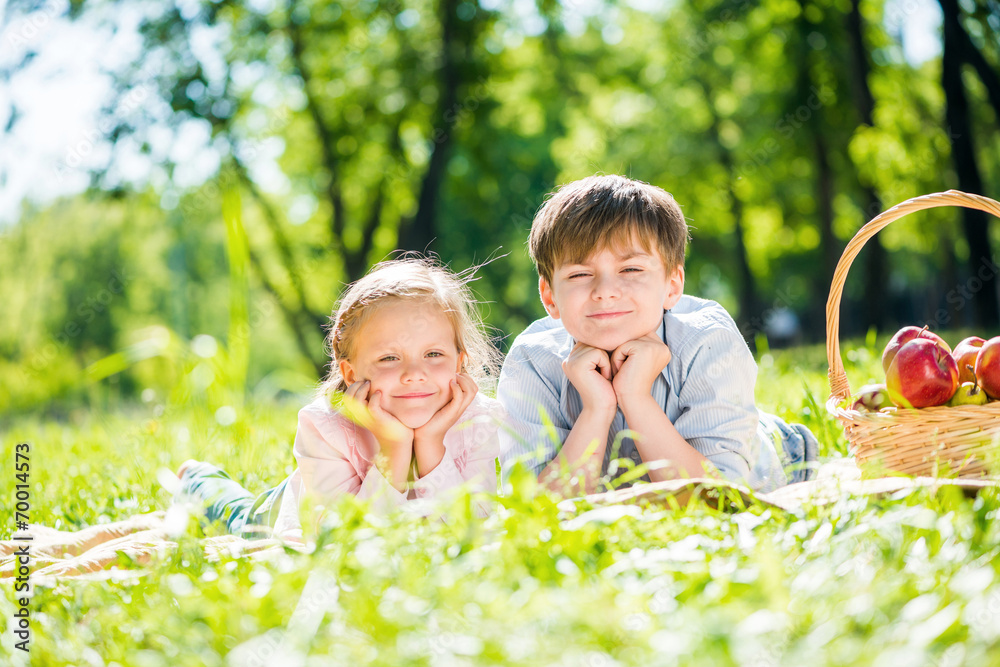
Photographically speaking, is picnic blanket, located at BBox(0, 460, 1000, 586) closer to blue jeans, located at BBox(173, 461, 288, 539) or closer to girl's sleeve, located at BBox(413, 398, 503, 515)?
blue jeans, located at BBox(173, 461, 288, 539)

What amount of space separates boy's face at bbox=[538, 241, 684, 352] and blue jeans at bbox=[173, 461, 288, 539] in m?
1.22

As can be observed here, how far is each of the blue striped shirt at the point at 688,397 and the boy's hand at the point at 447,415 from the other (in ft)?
0.58

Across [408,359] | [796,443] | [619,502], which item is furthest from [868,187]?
[619,502]

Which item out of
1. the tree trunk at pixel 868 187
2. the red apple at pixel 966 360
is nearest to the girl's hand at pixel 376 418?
the red apple at pixel 966 360

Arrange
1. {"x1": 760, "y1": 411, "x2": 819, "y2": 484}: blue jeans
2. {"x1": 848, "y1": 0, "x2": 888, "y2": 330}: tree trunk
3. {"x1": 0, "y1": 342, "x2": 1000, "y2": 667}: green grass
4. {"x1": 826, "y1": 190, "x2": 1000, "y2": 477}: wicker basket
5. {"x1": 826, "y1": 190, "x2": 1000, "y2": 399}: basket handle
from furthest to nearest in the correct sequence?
{"x1": 848, "y1": 0, "x2": 888, "y2": 330}: tree trunk
{"x1": 760, "y1": 411, "x2": 819, "y2": 484}: blue jeans
{"x1": 826, "y1": 190, "x2": 1000, "y2": 399}: basket handle
{"x1": 826, "y1": 190, "x2": 1000, "y2": 477}: wicker basket
{"x1": 0, "y1": 342, "x2": 1000, "y2": 667}: green grass

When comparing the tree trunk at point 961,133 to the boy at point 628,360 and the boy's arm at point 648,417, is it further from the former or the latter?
the boy's arm at point 648,417

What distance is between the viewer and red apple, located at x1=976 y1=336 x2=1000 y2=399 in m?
2.48

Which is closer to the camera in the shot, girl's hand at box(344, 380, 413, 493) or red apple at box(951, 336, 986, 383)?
girl's hand at box(344, 380, 413, 493)

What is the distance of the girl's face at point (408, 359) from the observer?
2586 mm

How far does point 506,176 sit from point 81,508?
14781 mm

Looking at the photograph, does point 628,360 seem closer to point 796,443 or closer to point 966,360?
point 796,443

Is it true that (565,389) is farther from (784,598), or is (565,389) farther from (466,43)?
(466,43)

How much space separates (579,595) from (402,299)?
1.60 m

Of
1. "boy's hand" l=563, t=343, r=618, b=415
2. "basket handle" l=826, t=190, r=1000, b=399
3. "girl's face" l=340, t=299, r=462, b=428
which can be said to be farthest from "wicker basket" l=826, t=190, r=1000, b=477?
"girl's face" l=340, t=299, r=462, b=428
